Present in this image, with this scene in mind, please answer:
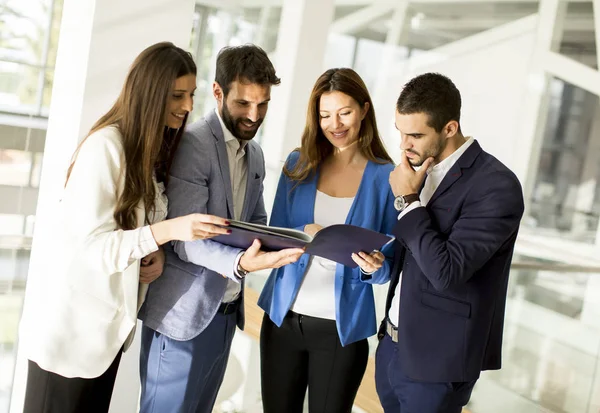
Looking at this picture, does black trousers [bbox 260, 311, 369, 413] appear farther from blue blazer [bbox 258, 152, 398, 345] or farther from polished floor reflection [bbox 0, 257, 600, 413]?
polished floor reflection [bbox 0, 257, 600, 413]

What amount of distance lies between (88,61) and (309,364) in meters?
1.33

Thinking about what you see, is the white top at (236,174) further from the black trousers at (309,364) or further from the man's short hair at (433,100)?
the man's short hair at (433,100)

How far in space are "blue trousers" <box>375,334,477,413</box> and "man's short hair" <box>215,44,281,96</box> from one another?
89 centimetres

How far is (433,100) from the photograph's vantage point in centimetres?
201

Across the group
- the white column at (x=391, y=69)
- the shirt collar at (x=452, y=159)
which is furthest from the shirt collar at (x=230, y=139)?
the white column at (x=391, y=69)

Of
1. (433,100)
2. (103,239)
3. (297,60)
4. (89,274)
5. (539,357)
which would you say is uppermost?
(297,60)

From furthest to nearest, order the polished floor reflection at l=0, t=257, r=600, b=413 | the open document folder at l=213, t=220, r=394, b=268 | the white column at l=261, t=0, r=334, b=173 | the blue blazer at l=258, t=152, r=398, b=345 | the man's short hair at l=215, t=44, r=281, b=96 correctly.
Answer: the white column at l=261, t=0, r=334, b=173, the polished floor reflection at l=0, t=257, r=600, b=413, the blue blazer at l=258, t=152, r=398, b=345, the man's short hair at l=215, t=44, r=281, b=96, the open document folder at l=213, t=220, r=394, b=268

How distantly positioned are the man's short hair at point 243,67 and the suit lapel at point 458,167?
609 mm

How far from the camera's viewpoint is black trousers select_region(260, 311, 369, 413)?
226cm

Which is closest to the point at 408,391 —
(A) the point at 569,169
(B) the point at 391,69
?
(A) the point at 569,169

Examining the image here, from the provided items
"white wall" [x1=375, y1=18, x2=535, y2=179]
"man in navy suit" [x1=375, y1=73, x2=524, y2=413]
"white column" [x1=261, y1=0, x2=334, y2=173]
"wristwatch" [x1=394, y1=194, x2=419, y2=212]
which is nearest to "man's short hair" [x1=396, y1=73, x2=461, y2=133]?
"man in navy suit" [x1=375, y1=73, x2=524, y2=413]

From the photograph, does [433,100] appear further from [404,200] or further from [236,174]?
[236,174]

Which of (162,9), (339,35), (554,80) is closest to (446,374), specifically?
(162,9)

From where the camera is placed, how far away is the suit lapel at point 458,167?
1.98 m
